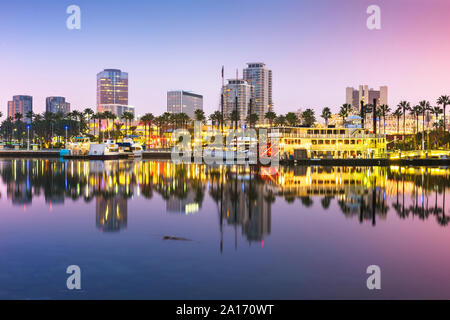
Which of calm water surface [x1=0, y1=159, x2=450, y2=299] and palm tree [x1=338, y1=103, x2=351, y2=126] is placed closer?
calm water surface [x1=0, y1=159, x2=450, y2=299]

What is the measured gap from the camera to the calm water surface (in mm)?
14906

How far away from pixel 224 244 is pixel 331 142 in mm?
99000

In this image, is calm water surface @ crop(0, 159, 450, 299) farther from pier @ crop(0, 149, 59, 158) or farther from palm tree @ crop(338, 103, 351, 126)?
palm tree @ crop(338, 103, 351, 126)

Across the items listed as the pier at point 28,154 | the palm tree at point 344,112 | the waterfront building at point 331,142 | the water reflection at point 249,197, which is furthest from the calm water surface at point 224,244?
the palm tree at point 344,112

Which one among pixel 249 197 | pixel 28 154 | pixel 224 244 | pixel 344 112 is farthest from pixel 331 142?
pixel 28 154

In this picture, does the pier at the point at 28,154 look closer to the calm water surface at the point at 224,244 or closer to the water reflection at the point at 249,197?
the water reflection at the point at 249,197

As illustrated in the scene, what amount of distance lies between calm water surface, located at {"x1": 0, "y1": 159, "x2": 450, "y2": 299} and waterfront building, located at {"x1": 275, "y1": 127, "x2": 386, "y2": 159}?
2692 inches

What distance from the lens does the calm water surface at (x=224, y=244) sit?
48.9 feet

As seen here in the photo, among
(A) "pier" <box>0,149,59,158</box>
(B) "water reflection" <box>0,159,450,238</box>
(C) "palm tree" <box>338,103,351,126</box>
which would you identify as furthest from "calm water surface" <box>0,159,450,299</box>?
(C) "palm tree" <box>338,103,351,126</box>

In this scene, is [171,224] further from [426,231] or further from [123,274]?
[426,231]

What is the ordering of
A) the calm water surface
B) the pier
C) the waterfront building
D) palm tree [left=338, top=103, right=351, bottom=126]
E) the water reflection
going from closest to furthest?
the calm water surface
the water reflection
the waterfront building
the pier
palm tree [left=338, top=103, right=351, bottom=126]

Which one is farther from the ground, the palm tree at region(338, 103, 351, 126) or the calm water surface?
the palm tree at region(338, 103, 351, 126)

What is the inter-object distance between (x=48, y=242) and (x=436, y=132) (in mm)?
159952
